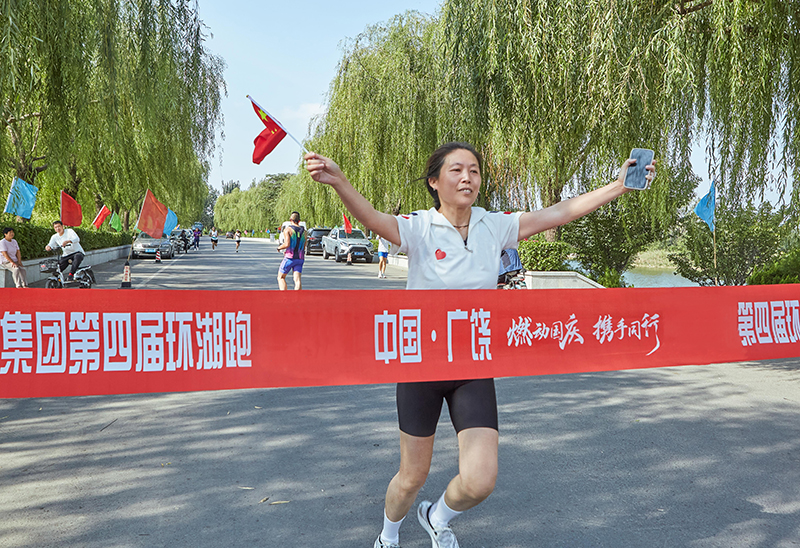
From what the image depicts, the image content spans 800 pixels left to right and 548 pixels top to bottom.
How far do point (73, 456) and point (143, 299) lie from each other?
71.9 inches

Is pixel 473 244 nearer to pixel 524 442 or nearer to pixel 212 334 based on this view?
pixel 212 334

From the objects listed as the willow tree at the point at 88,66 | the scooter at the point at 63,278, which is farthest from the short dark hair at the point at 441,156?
the scooter at the point at 63,278

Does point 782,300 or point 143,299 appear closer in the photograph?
point 143,299

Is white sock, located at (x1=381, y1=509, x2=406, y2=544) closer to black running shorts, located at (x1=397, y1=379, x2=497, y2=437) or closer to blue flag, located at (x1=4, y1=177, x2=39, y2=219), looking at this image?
black running shorts, located at (x1=397, y1=379, x2=497, y2=437)

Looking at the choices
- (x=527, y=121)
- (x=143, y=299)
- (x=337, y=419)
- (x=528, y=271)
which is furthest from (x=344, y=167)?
(x=143, y=299)

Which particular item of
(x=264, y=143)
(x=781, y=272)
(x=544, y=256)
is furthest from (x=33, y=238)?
(x=781, y=272)

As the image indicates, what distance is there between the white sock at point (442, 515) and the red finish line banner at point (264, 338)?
1.80 feet

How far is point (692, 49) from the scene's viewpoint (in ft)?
26.9

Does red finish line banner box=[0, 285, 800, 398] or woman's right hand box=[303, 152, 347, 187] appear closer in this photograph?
woman's right hand box=[303, 152, 347, 187]

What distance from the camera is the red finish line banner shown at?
10.3 feet

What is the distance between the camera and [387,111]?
20922 millimetres

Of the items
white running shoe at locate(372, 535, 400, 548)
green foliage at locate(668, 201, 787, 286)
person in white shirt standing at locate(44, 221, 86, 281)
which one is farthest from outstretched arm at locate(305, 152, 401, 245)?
green foliage at locate(668, 201, 787, 286)

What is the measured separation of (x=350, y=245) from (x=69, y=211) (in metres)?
15.9

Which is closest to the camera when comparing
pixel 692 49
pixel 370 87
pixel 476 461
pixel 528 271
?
pixel 476 461
